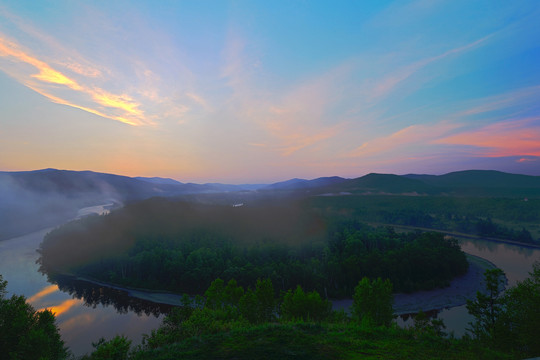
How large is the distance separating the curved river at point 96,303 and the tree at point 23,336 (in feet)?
61.7

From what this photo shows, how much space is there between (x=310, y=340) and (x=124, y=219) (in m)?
125

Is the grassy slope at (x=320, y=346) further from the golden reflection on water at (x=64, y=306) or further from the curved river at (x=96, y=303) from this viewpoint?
the golden reflection on water at (x=64, y=306)

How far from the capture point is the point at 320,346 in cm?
1198

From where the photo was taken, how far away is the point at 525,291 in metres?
20.0

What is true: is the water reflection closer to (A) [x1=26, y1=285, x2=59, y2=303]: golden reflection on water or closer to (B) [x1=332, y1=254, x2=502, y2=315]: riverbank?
(A) [x1=26, y1=285, x2=59, y2=303]: golden reflection on water

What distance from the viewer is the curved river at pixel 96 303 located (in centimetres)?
4453

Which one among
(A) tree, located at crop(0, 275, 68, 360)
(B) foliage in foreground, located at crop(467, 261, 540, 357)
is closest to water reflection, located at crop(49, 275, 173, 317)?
(A) tree, located at crop(0, 275, 68, 360)

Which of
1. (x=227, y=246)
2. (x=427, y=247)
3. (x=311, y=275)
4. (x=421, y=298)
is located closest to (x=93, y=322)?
(x=227, y=246)

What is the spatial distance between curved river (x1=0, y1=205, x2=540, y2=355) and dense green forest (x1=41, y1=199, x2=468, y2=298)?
21.1ft

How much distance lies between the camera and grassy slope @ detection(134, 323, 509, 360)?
11109 millimetres

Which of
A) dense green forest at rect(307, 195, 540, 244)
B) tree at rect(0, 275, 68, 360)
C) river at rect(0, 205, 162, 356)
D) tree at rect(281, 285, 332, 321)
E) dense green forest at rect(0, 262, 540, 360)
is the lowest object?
river at rect(0, 205, 162, 356)

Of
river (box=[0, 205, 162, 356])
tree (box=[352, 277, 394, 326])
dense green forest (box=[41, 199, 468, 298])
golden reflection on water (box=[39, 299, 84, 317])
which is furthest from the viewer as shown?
dense green forest (box=[41, 199, 468, 298])

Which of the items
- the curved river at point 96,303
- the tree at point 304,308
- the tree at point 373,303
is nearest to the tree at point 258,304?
the tree at point 304,308

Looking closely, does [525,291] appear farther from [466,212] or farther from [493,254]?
[466,212]
